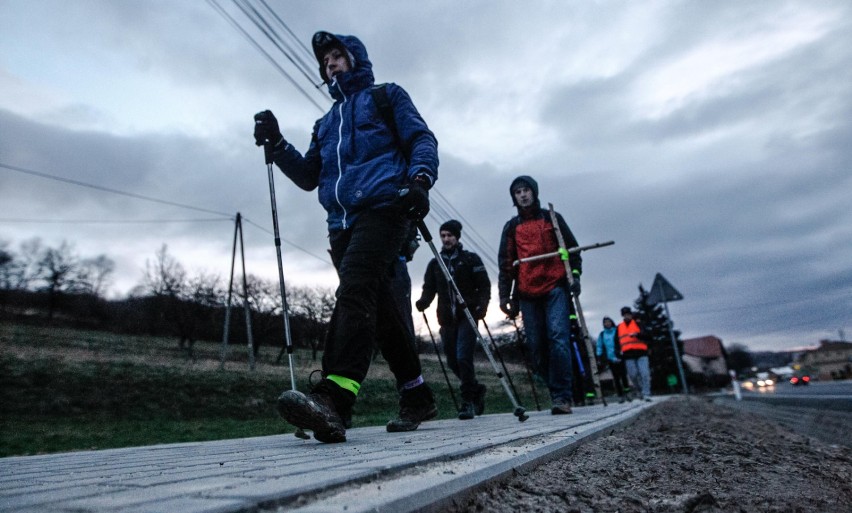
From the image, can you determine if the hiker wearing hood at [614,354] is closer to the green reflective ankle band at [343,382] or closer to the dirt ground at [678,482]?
the dirt ground at [678,482]

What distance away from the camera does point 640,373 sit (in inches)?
422

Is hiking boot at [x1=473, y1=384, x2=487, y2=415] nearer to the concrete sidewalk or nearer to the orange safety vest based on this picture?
the concrete sidewalk

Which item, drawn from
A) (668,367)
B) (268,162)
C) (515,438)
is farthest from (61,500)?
(668,367)

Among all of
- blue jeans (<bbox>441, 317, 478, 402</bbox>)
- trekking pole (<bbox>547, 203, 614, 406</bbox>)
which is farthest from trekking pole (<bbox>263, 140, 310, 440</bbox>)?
trekking pole (<bbox>547, 203, 614, 406</bbox>)

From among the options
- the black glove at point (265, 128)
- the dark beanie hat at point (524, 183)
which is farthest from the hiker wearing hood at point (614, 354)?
the black glove at point (265, 128)

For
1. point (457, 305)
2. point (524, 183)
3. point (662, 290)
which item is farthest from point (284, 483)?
point (662, 290)

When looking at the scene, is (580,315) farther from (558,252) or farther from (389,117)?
(389,117)

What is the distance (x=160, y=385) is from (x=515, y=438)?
13.1 metres

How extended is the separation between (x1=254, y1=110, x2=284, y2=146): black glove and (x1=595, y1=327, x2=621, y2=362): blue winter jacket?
957 centimetres

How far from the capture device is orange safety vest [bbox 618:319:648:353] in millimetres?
10625

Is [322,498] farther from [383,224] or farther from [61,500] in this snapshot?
[383,224]

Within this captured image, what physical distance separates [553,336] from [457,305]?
4.01 feet

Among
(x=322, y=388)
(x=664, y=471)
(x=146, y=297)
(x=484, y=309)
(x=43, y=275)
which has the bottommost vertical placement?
(x=664, y=471)

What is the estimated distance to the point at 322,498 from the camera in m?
1.07
